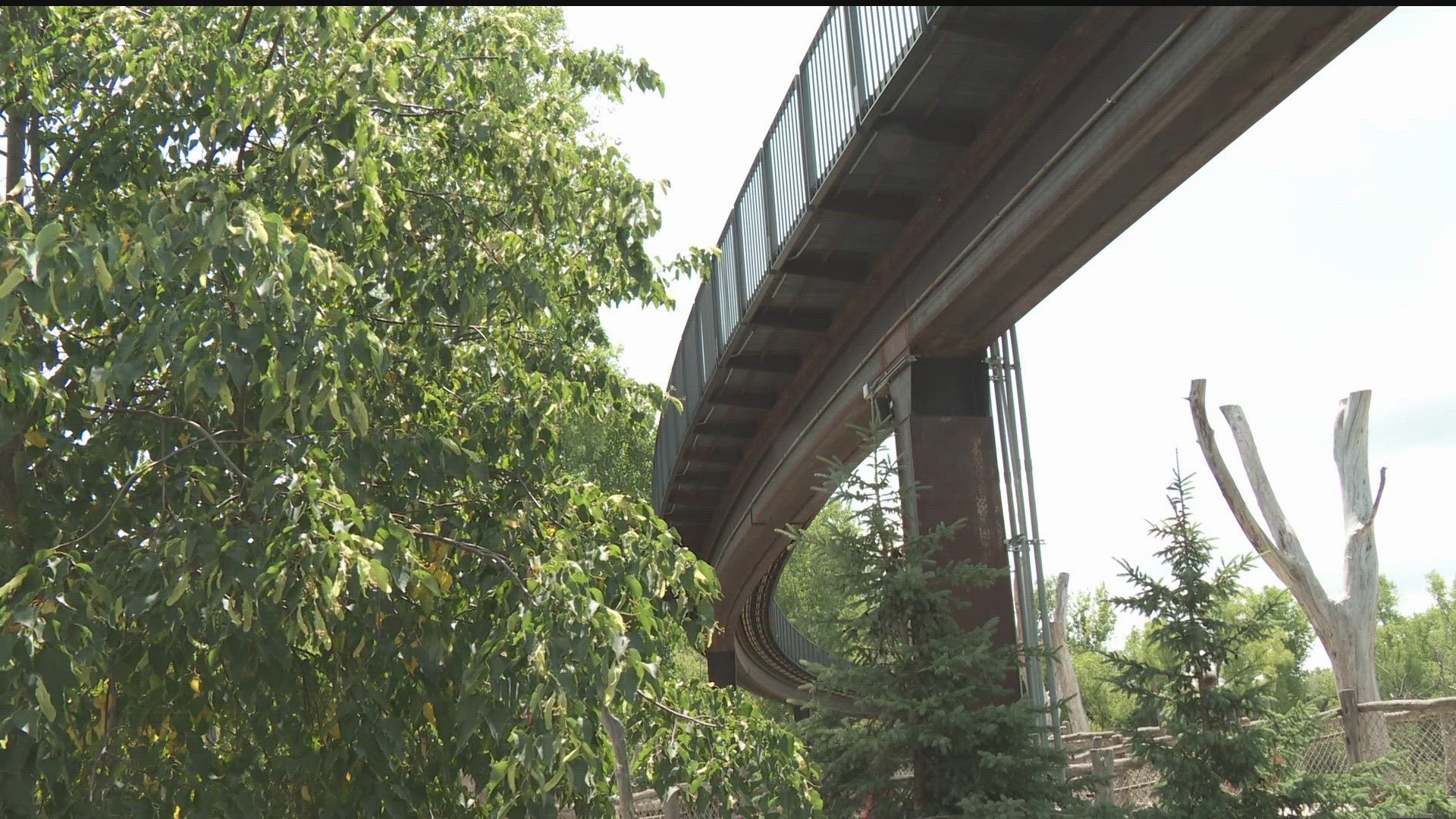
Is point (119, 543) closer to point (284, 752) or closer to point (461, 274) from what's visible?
point (284, 752)

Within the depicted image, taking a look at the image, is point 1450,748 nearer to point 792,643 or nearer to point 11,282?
point 11,282

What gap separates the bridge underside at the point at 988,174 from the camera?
4.57 metres

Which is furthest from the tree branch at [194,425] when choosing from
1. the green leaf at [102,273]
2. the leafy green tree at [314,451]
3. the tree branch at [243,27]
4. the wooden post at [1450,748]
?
the wooden post at [1450,748]

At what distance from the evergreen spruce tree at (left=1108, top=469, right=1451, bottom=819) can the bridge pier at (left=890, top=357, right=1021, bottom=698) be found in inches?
32.6

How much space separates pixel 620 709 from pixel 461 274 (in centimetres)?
198

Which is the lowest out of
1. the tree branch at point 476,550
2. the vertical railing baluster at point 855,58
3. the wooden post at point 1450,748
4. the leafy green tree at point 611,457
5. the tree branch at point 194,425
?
the wooden post at point 1450,748

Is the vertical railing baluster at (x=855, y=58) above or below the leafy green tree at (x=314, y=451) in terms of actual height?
above

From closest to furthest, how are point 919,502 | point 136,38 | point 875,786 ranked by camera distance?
point 136,38 → point 875,786 → point 919,502

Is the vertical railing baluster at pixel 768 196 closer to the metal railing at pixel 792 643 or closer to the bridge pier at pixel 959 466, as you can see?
the bridge pier at pixel 959 466

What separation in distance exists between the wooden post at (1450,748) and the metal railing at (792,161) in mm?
6828

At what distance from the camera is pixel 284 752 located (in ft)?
15.2

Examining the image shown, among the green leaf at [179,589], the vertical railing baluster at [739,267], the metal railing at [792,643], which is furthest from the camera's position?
the metal railing at [792,643]

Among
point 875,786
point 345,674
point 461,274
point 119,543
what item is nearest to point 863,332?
point 875,786

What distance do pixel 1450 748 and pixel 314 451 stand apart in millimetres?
9761
